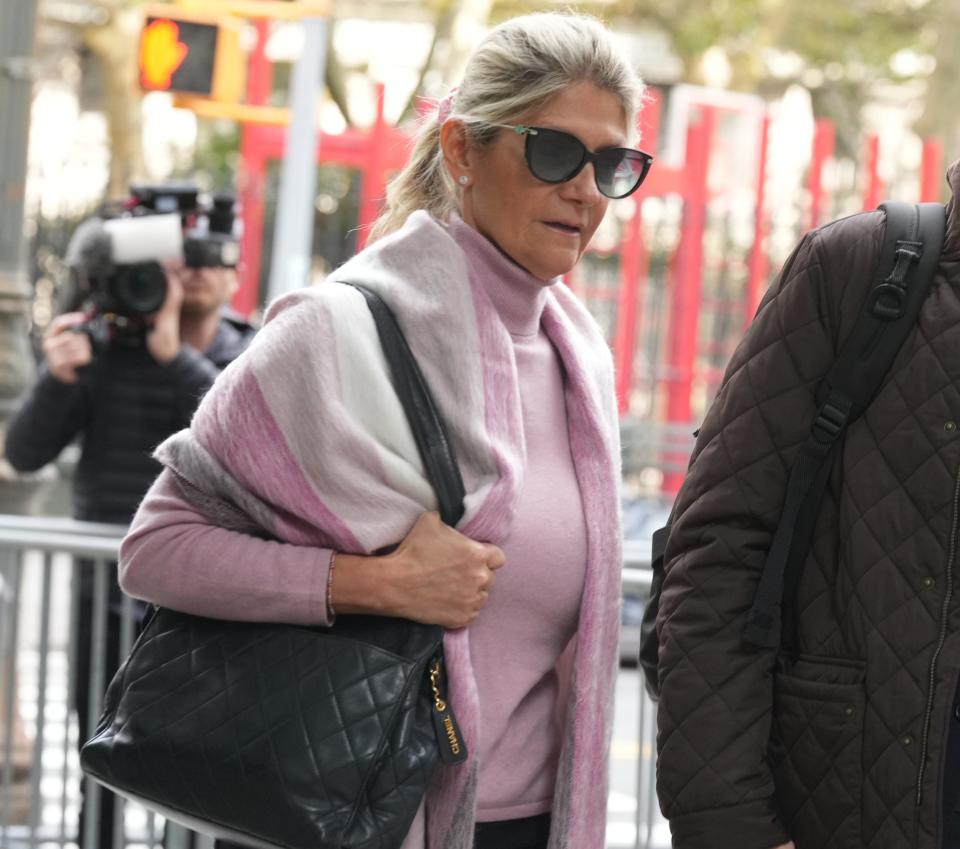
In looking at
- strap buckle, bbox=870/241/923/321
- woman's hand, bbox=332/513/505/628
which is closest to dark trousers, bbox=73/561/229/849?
woman's hand, bbox=332/513/505/628

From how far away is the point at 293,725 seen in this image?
239cm

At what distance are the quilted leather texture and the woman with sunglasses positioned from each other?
0.19ft

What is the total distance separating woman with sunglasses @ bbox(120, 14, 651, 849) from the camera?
8.30 ft

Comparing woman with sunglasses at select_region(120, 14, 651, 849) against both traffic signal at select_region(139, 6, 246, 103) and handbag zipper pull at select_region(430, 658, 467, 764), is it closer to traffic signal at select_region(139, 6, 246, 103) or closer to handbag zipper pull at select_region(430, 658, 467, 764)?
handbag zipper pull at select_region(430, 658, 467, 764)

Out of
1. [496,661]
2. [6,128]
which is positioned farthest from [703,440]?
[6,128]

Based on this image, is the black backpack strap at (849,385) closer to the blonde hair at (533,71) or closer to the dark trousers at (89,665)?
the blonde hair at (533,71)

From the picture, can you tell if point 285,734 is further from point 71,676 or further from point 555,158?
point 71,676

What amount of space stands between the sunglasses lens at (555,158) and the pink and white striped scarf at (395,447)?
7.0 inches

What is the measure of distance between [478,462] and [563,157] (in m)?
0.47

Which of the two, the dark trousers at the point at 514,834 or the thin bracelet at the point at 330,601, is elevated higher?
the thin bracelet at the point at 330,601

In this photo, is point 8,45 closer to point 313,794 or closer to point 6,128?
Result: point 6,128

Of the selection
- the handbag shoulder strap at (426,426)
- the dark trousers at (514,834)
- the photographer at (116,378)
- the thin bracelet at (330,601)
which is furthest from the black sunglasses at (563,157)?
the photographer at (116,378)

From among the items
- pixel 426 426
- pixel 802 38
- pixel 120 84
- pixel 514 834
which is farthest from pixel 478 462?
pixel 802 38

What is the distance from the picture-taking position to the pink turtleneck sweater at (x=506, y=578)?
2.52m
